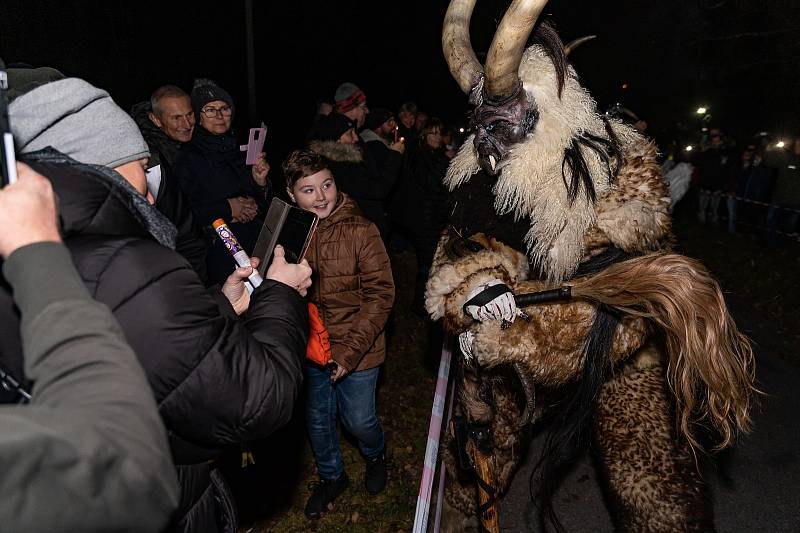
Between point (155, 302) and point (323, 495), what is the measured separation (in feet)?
9.43

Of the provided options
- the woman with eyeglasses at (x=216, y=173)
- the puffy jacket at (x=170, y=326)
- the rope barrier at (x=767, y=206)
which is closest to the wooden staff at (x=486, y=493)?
the puffy jacket at (x=170, y=326)

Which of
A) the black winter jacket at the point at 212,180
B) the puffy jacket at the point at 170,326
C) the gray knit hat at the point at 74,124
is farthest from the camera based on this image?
the black winter jacket at the point at 212,180

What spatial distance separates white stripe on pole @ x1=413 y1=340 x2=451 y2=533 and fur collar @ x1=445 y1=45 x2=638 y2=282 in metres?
1.29

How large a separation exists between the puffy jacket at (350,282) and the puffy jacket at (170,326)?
158 centimetres

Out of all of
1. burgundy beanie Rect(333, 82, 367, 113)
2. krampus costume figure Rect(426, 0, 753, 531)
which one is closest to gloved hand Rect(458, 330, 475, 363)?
krampus costume figure Rect(426, 0, 753, 531)

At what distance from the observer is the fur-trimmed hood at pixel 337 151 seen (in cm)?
467

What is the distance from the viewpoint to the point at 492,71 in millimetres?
2363

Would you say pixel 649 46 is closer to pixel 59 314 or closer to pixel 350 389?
pixel 350 389

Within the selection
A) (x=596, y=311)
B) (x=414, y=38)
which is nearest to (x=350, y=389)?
(x=596, y=311)

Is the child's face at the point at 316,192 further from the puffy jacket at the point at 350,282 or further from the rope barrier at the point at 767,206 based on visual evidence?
the rope barrier at the point at 767,206

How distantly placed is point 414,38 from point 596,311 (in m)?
18.7

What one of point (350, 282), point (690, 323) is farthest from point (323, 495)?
point (690, 323)

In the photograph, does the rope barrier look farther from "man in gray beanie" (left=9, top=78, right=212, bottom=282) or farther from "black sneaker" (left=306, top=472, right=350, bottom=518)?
"man in gray beanie" (left=9, top=78, right=212, bottom=282)

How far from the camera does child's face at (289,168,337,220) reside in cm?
304
